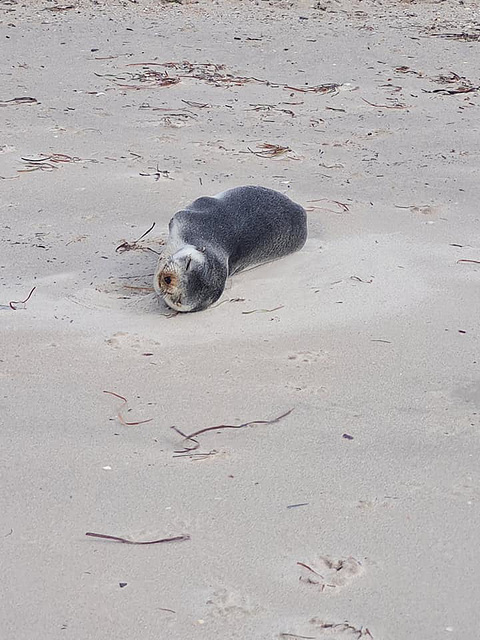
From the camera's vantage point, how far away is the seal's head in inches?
133

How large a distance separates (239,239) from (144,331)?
598mm

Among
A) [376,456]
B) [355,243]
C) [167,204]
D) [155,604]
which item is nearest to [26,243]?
[167,204]

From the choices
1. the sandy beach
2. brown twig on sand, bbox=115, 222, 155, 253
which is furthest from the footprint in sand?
brown twig on sand, bbox=115, 222, 155, 253

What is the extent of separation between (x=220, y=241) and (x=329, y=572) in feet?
5.35

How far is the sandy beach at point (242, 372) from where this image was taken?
7.25ft

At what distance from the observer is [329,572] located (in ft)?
7.41

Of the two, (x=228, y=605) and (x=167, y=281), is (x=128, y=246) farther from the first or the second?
(x=228, y=605)

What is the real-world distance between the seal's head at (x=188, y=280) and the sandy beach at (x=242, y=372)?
0.07 m

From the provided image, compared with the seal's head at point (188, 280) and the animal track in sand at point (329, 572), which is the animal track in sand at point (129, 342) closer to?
the seal's head at point (188, 280)

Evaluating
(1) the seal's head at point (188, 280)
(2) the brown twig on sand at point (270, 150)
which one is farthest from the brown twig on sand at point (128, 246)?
(2) the brown twig on sand at point (270, 150)

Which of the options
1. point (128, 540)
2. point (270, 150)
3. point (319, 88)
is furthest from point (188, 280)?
point (319, 88)

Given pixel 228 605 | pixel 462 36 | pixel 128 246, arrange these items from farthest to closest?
pixel 462 36 → pixel 128 246 → pixel 228 605

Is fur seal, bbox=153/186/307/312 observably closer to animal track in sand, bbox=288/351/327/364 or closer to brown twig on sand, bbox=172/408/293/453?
animal track in sand, bbox=288/351/327/364

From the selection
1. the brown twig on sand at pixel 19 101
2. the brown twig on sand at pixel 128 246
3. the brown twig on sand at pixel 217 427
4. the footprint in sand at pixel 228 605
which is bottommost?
the brown twig on sand at pixel 128 246
